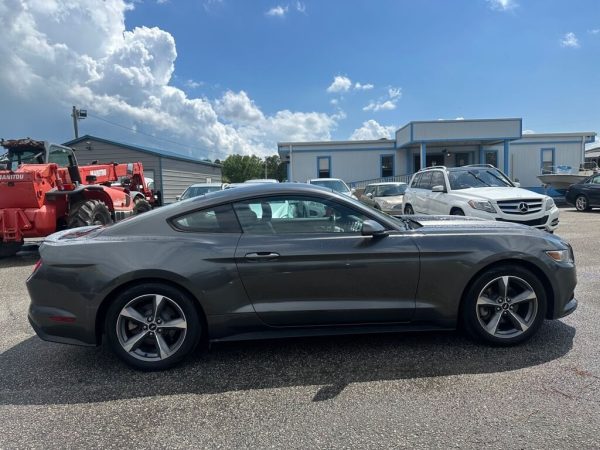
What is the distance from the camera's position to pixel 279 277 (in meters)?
3.40

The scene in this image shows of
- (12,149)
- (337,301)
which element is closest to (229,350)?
(337,301)

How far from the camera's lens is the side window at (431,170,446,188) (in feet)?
32.3

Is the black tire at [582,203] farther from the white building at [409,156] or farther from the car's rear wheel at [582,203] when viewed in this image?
the white building at [409,156]

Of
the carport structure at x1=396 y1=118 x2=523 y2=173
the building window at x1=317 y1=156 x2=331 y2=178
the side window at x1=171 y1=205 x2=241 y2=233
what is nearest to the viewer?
the side window at x1=171 y1=205 x2=241 y2=233

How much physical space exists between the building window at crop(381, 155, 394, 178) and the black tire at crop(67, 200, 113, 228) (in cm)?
2014

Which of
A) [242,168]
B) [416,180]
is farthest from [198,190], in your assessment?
[242,168]

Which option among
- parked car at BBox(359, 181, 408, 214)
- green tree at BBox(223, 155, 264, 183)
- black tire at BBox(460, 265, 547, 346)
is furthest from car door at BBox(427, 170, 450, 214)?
green tree at BBox(223, 155, 264, 183)

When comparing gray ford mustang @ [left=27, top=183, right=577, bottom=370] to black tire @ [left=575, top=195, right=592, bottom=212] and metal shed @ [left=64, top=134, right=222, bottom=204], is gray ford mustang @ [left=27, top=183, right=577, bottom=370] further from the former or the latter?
metal shed @ [left=64, top=134, right=222, bottom=204]

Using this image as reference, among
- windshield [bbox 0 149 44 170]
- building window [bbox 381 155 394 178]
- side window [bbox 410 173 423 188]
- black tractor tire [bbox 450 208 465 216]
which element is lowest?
black tractor tire [bbox 450 208 465 216]

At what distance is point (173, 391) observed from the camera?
3.13m

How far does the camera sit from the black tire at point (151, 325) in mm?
3344

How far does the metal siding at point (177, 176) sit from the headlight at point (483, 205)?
2244cm

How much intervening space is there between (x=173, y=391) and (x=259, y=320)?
82 centimetres

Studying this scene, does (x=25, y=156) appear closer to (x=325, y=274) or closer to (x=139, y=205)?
(x=139, y=205)
